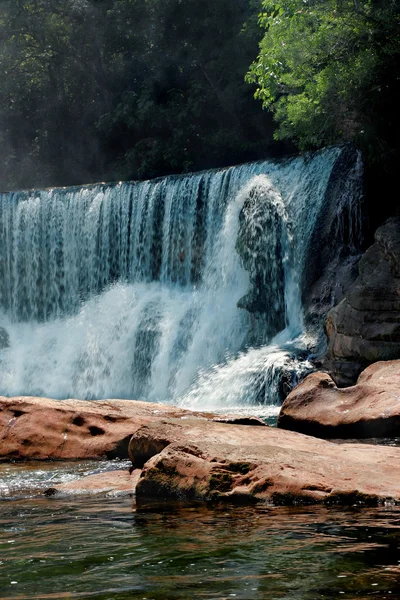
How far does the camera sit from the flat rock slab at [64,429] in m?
9.99

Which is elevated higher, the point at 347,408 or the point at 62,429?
the point at 347,408

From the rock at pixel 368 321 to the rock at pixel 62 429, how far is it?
5706 millimetres

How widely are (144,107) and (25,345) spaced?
11027mm

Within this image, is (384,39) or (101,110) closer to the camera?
(384,39)

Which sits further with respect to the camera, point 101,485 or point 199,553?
point 101,485

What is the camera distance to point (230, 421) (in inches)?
402

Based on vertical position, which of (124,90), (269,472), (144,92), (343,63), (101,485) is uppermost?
(124,90)

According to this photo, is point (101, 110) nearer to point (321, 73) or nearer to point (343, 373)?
point (321, 73)

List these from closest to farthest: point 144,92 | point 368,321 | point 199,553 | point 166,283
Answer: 1. point 199,553
2. point 368,321
3. point 166,283
4. point 144,92

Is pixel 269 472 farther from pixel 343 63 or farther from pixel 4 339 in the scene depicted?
pixel 4 339

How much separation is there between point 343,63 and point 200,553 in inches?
564

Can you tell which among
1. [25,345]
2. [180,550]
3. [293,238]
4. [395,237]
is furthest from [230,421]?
[25,345]

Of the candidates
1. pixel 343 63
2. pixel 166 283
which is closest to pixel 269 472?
pixel 343 63

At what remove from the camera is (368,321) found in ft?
51.1
